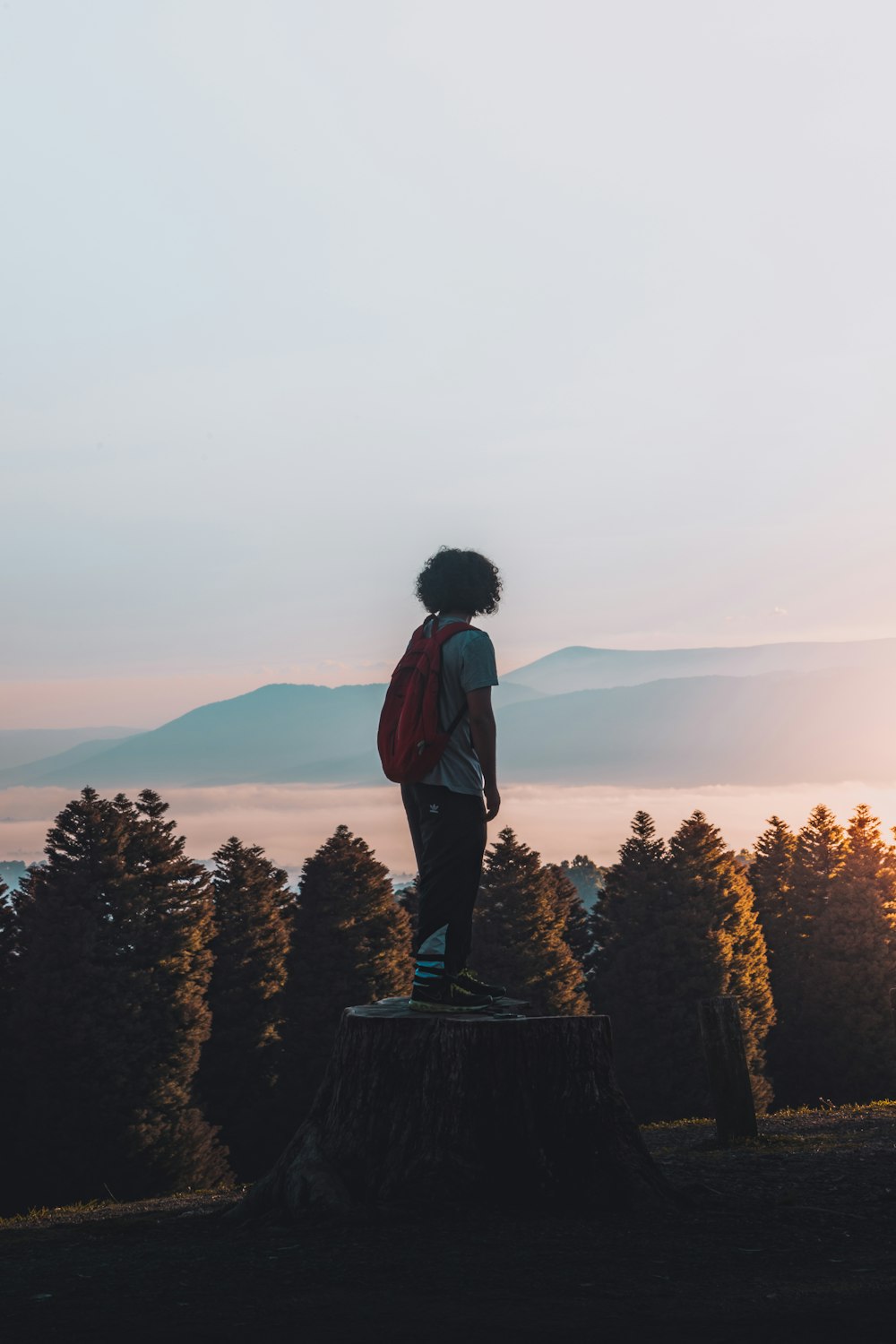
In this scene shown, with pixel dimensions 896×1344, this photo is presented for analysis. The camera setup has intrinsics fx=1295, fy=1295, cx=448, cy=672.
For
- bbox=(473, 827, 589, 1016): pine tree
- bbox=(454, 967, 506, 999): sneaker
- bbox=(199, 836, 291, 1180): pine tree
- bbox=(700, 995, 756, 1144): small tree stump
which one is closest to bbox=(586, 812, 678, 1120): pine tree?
bbox=(473, 827, 589, 1016): pine tree

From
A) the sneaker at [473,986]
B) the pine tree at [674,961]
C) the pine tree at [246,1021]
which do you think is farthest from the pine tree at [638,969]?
the sneaker at [473,986]

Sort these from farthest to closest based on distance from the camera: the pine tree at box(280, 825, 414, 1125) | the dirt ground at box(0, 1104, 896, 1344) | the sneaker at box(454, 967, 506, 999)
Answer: the pine tree at box(280, 825, 414, 1125) → the sneaker at box(454, 967, 506, 999) → the dirt ground at box(0, 1104, 896, 1344)

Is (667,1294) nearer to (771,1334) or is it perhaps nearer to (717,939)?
(771,1334)

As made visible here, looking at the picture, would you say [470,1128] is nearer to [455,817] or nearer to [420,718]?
[455,817]

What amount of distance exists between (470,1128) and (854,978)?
52405 mm

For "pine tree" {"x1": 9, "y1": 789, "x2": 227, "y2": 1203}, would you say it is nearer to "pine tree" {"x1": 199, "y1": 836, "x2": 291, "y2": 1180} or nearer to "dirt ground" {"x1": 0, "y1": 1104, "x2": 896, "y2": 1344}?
"pine tree" {"x1": 199, "y1": 836, "x2": 291, "y2": 1180}

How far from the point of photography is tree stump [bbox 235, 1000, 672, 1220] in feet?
25.0

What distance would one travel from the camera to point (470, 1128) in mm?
7676

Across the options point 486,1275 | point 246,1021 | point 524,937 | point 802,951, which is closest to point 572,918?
point 524,937

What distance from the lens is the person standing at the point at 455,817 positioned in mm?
8086

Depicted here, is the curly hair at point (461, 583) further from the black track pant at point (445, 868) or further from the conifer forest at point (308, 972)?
the conifer forest at point (308, 972)

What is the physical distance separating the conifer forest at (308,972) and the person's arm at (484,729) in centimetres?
3275

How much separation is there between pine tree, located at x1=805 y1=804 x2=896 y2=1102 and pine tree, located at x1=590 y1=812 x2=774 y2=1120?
2813mm

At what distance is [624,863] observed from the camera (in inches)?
2288
